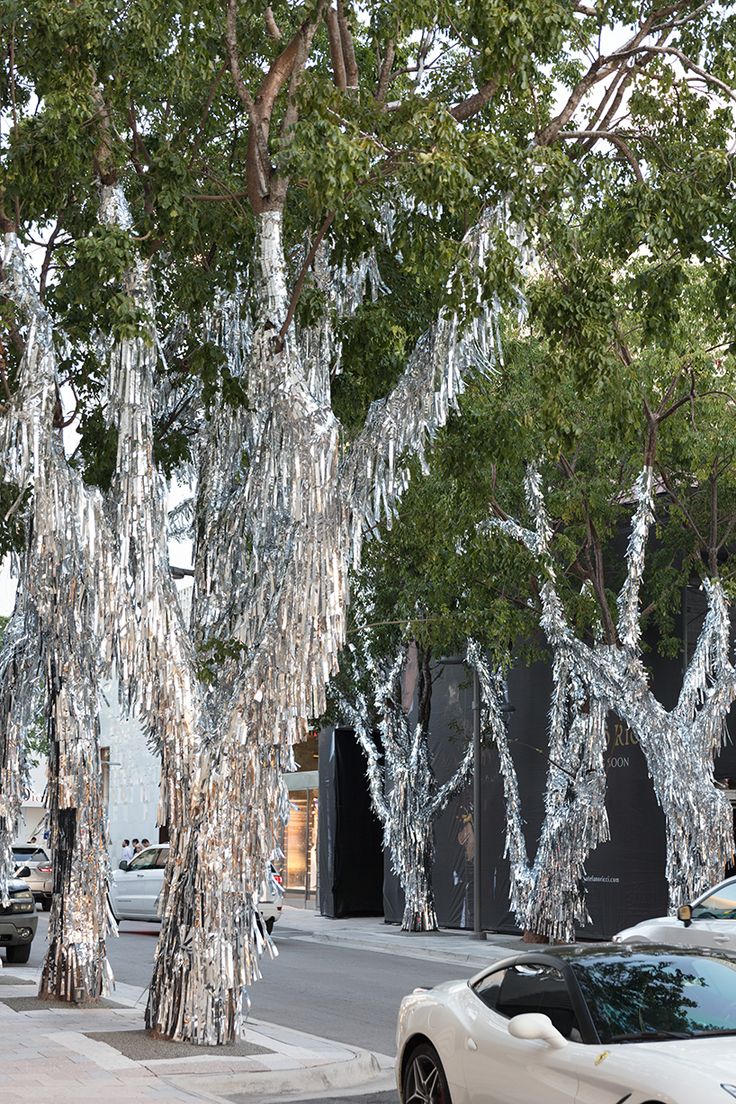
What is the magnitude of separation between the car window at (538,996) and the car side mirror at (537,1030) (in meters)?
0.10

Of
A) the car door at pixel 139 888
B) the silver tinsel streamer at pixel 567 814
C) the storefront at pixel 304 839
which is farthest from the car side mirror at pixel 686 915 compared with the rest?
the storefront at pixel 304 839

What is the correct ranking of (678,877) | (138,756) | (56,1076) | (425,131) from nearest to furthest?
(56,1076) → (425,131) → (678,877) → (138,756)

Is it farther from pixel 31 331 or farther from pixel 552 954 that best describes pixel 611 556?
pixel 552 954

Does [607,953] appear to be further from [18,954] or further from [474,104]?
[18,954]

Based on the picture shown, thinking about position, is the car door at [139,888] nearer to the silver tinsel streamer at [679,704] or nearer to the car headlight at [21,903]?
the car headlight at [21,903]

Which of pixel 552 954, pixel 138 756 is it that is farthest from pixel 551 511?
pixel 138 756

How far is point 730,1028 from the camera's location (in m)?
6.02

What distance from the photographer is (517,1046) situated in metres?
6.47

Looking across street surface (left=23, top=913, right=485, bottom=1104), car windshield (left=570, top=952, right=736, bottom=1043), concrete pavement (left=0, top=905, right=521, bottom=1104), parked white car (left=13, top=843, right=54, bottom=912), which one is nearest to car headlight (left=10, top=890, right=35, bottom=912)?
concrete pavement (left=0, top=905, right=521, bottom=1104)

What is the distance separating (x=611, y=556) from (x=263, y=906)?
8875 mm

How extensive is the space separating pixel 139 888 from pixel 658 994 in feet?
75.6

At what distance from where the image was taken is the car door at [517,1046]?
6121mm

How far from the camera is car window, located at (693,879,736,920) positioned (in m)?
13.0

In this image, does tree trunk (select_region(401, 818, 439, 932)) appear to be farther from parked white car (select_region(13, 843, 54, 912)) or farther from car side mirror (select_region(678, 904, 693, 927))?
car side mirror (select_region(678, 904, 693, 927))
